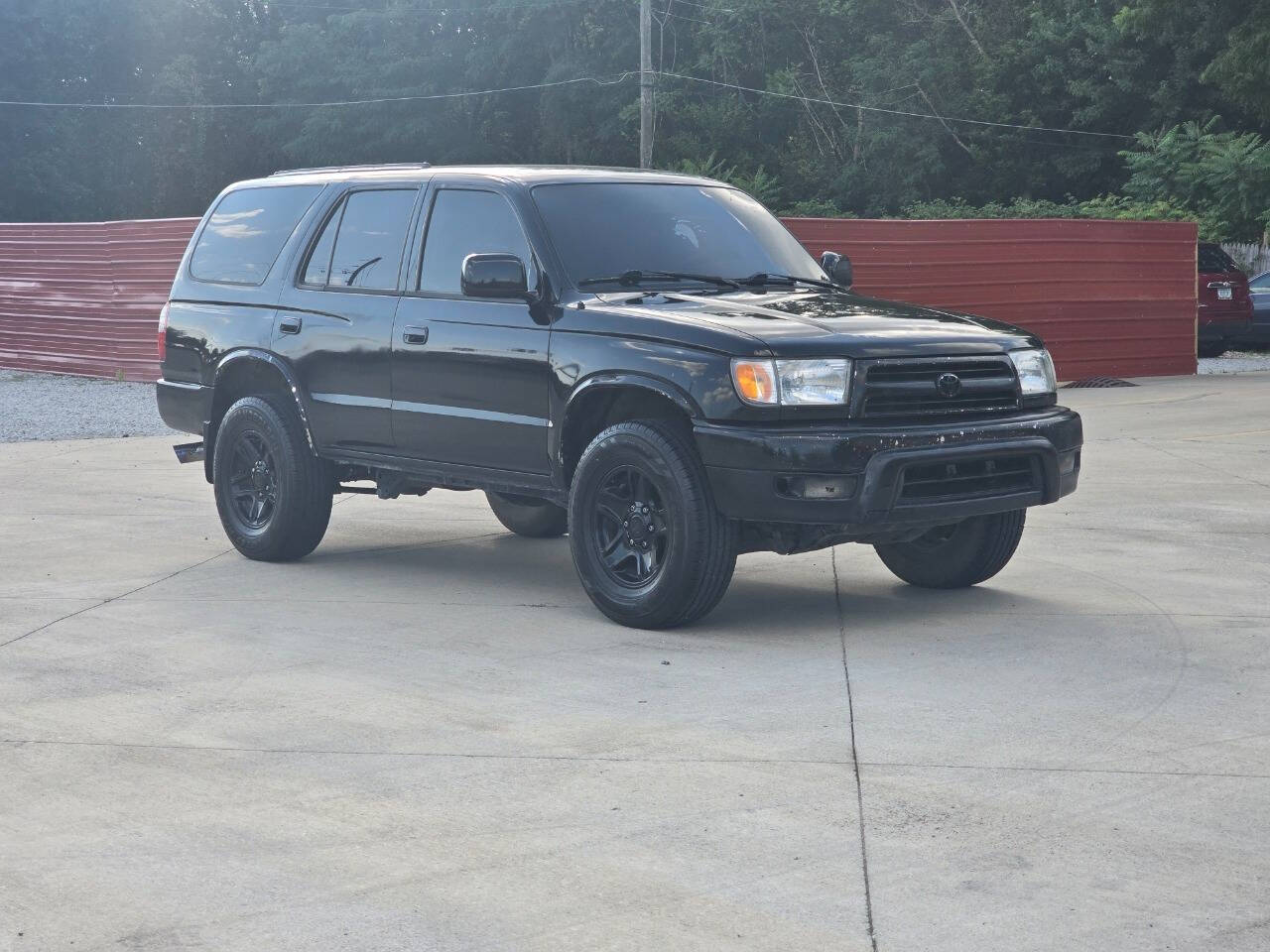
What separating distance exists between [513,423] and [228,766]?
2.65m

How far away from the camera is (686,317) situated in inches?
275

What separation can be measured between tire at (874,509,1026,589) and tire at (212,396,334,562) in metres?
2.83

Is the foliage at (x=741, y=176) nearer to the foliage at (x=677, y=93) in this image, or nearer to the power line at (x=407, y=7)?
the foliage at (x=677, y=93)

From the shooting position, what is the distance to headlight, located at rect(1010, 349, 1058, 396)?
24.1 ft

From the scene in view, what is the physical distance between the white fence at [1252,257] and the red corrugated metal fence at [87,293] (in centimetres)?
1911

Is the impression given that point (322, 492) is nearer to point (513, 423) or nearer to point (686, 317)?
point (513, 423)

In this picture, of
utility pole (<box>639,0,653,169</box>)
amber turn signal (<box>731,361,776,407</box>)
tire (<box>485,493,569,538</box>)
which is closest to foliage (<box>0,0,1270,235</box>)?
utility pole (<box>639,0,653,169</box>)

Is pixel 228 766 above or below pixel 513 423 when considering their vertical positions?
below

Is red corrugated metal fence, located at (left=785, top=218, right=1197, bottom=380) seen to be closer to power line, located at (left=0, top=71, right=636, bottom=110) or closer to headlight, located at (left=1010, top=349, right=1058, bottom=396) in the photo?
headlight, located at (left=1010, top=349, right=1058, bottom=396)

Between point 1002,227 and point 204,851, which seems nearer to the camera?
point 204,851

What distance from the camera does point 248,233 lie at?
925cm

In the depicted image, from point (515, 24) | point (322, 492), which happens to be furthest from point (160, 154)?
point (322, 492)

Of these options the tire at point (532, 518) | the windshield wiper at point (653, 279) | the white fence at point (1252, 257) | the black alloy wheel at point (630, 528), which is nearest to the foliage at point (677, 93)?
the white fence at point (1252, 257)

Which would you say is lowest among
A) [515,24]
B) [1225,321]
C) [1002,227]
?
[1225,321]
